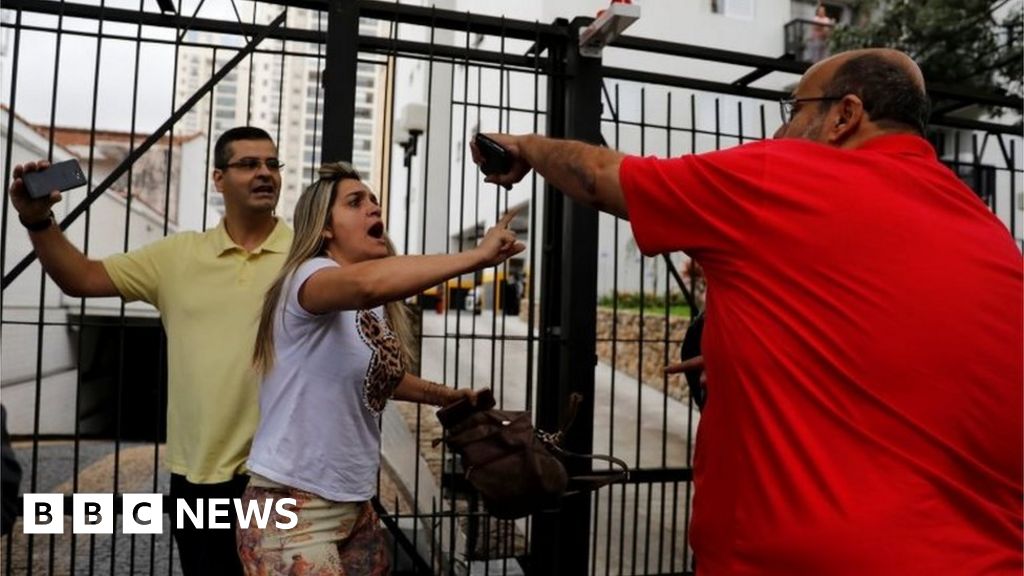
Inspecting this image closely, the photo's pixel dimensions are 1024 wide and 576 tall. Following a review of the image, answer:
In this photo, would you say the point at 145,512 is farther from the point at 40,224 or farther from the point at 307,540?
the point at 307,540

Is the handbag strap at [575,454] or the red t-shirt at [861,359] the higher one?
the red t-shirt at [861,359]

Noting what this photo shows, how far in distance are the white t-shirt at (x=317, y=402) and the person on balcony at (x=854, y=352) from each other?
2.97 feet

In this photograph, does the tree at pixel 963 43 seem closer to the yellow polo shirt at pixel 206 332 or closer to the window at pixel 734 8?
the window at pixel 734 8

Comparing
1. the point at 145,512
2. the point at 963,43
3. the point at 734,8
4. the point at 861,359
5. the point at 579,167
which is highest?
the point at 734,8

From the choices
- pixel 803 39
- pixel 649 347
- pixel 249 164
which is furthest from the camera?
pixel 803 39

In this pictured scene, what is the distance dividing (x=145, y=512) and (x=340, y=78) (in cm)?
200

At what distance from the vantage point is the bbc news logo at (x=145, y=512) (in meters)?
1.98

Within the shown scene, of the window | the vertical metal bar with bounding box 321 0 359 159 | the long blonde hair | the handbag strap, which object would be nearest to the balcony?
the window

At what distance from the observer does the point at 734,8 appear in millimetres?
18906

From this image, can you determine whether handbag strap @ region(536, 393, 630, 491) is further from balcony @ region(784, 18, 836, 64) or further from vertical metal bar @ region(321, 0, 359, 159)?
balcony @ region(784, 18, 836, 64)

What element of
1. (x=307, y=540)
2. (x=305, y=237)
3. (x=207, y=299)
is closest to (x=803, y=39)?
(x=207, y=299)

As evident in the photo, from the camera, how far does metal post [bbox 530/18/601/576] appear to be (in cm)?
345

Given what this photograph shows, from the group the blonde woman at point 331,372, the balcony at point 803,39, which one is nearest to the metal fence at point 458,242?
the blonde woman at point 331,372

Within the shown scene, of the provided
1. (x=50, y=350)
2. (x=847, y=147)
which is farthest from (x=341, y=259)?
(x=50, y=350)
